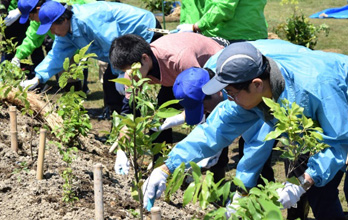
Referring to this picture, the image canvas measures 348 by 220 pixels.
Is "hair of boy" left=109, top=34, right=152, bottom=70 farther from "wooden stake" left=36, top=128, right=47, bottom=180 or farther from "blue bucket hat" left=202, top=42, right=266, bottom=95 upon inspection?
"blue bucket hat" left=202, top=42, right=266, bottom=95

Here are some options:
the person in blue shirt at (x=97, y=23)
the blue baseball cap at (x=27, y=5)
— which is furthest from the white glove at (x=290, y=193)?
the blue baseball cap at (x=27, y=5)

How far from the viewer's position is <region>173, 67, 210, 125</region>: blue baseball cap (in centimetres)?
340

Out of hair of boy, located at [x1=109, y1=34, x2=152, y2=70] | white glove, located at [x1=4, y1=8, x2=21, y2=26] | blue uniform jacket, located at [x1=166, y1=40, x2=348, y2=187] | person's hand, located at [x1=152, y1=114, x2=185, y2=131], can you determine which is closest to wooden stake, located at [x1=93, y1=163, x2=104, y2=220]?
blue uniform jacket, located at [x1=166, y1=40, x2=348, y2=187]

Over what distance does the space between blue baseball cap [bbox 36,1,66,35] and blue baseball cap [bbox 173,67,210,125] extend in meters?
1.76

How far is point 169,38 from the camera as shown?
13.4 ft

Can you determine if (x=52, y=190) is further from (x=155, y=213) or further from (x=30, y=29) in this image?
(x=30, y=29)

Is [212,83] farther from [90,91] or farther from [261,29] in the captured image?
[90,91]

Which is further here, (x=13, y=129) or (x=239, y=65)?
(x=13, y=129)

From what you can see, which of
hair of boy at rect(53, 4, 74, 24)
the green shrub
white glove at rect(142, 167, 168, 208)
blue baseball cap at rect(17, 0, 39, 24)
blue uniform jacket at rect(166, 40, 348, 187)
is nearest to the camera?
blue uniform jacket at rect(166, 40, 348, 187)

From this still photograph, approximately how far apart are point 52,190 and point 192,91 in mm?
1020

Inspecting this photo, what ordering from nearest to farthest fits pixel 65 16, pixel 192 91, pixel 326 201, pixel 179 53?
pixel 326 201 < pixel 192 91 < pixel 179 53 < pixel 65 16

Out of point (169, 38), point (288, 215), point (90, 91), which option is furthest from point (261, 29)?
point (90, 91)

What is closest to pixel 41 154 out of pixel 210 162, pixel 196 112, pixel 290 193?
pixel 196 112

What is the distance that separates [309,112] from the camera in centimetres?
272
